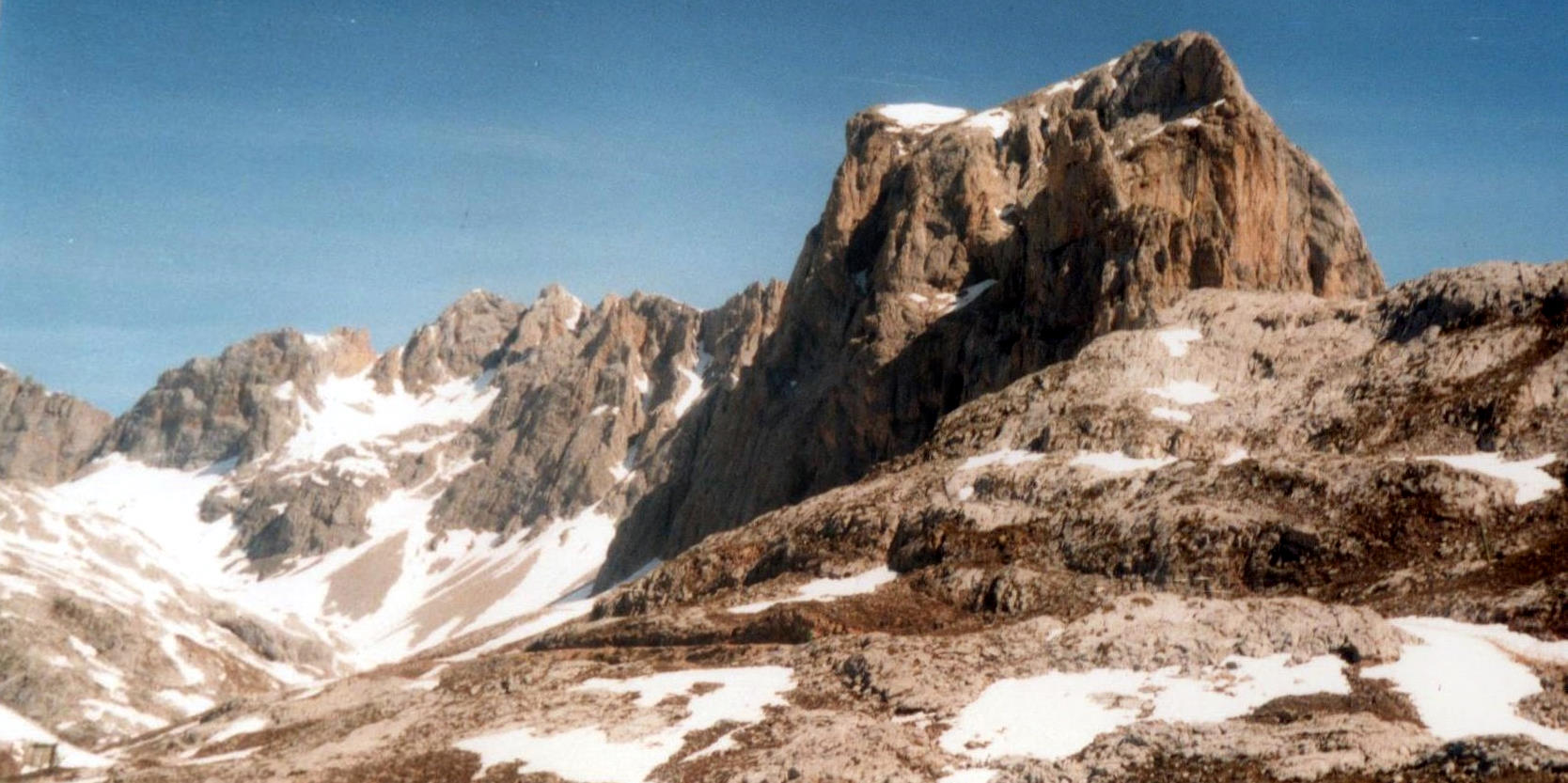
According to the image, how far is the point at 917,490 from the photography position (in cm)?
5822

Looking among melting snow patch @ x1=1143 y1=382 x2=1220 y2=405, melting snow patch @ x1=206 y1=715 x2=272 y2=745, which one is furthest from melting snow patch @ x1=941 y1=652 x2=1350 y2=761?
melting snow patch @ x1=206 y1=715 x2=272 y2=745

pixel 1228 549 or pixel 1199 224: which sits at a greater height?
pixel 1199 224

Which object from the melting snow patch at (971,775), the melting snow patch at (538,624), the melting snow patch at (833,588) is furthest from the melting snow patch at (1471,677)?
the melting snow patch at (538,624)

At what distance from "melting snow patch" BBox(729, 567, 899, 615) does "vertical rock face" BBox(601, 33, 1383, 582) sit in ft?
85.1


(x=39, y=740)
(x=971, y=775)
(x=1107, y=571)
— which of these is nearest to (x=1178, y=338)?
(x=1107, y=571)

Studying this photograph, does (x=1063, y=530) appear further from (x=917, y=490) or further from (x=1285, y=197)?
(x=1285, y=197)

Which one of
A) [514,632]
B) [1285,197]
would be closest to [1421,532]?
[1285,197]

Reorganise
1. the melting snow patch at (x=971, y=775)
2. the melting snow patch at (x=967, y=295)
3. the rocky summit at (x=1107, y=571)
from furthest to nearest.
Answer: the melting snow patch at (x=967, y=295)
the rocky summit at (x=1107, y=571)
the melting snow patch at (x=971, y=775)

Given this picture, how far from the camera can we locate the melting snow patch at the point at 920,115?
448ft

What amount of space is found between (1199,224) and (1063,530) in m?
34.1

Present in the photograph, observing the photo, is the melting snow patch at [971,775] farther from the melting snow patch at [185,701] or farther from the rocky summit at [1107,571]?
the melting snow patch at [185,701]

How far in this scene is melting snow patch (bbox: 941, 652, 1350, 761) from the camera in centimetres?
3052

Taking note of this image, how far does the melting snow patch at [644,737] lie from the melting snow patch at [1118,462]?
1919 centimetres

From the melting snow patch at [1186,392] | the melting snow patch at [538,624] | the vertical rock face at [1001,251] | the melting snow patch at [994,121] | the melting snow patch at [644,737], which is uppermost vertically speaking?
the melting snow patch at [994,121]
